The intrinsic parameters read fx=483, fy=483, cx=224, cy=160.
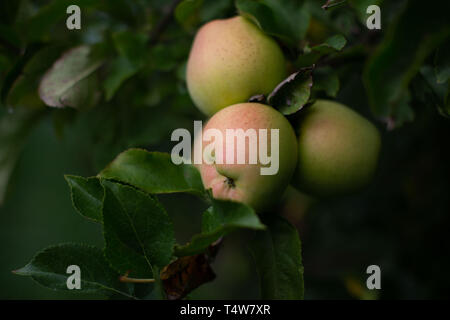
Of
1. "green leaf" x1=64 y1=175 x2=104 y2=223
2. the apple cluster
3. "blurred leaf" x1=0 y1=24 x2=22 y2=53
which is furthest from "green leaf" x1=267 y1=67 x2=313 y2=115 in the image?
"blurred leaf" x1=0 y1=24 x2=22 y2=53

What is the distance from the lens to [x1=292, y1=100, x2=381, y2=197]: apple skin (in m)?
0.67

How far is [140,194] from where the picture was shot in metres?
0.59

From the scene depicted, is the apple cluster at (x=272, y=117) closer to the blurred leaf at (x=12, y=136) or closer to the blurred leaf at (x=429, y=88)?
the blurred leaf at (x=429, y=88)

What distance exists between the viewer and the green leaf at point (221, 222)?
1.66 feet

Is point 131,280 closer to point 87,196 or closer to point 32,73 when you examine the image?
point 87,196

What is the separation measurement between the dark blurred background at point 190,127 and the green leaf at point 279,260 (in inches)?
6.2

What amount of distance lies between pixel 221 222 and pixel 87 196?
0.19 m

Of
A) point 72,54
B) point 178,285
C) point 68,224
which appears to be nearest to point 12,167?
point 72,54

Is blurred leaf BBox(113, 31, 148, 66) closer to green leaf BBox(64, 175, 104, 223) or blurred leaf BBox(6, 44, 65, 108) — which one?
blurred leaf BBox(6, 44, 65, 108)

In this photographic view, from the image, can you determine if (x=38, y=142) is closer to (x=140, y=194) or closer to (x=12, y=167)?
(x=12, y=167)

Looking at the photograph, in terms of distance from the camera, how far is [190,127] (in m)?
1.12

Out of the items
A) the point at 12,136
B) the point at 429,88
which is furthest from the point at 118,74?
the point at 429,88

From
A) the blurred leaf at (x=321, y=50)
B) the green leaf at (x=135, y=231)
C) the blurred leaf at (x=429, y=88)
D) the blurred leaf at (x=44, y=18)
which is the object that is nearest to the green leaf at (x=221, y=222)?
the green leaf at (x=135, y=231)
